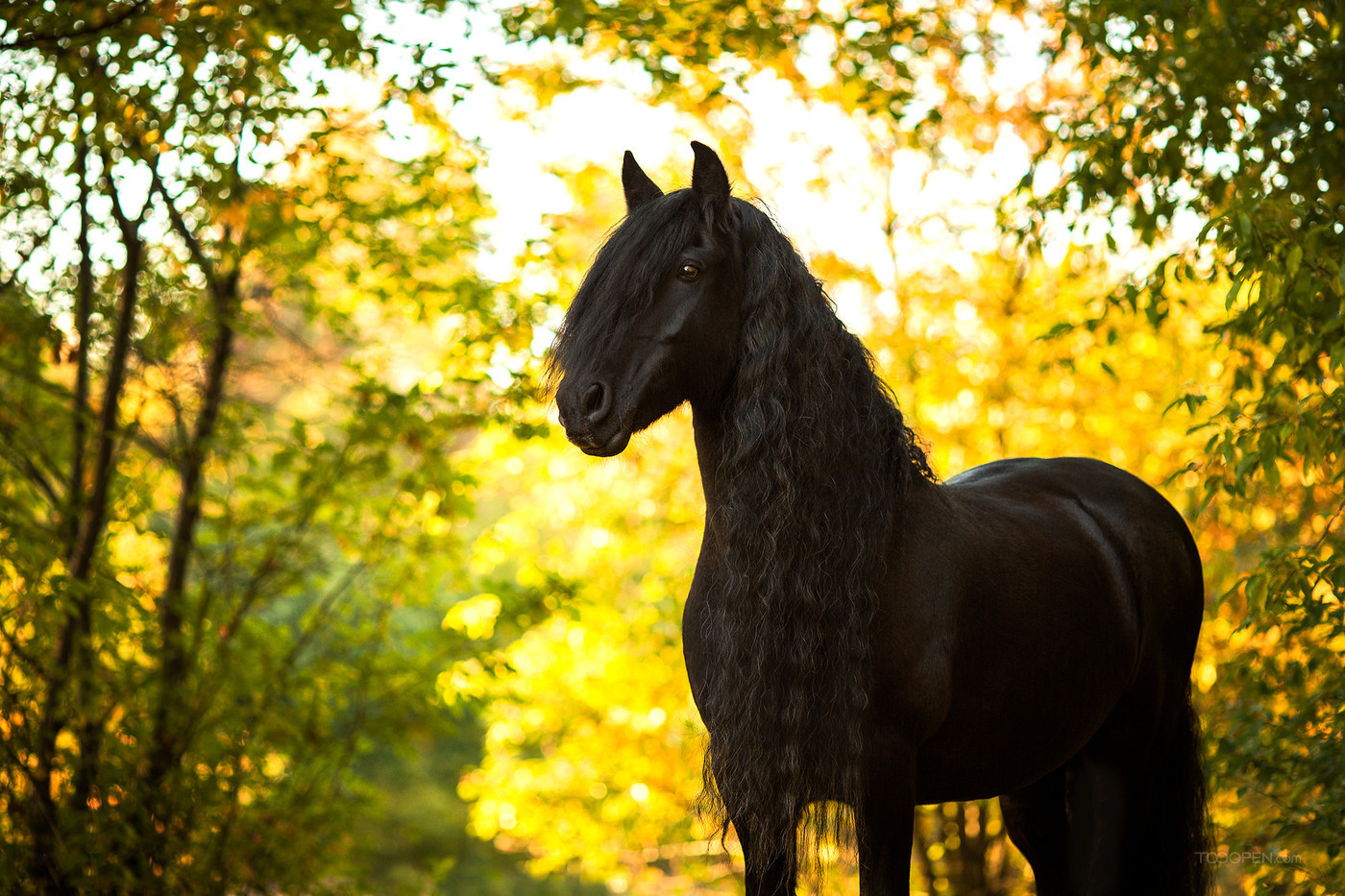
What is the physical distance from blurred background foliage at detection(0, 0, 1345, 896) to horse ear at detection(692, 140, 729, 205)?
1.77ft

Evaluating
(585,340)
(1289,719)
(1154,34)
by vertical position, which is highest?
(1154,34)

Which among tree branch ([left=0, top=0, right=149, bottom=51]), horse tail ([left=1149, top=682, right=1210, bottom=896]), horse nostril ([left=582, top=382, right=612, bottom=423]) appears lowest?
horse tail ([left=1149, top=682, right=1210, bottom=896])

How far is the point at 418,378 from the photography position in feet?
17.5

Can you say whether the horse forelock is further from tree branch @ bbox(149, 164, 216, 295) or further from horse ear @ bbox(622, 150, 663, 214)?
tree branch @ bbox(149, 164, 216, 295)

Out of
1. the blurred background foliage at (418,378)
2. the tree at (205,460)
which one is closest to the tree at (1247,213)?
the blurred background foliage at (418,378)

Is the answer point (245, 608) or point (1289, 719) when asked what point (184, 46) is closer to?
point (245, 608)

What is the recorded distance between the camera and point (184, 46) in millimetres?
3412

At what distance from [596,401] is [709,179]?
1.66 feet

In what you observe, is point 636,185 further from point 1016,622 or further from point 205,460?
point 205,460

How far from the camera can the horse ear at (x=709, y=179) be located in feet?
6.25

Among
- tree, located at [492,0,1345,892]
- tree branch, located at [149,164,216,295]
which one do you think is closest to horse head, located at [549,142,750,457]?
tree, located at [492,0,1345,892]

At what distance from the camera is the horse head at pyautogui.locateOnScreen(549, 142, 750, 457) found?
5.87 ft

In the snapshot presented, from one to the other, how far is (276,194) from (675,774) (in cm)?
564

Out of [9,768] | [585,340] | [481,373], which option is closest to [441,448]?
[481,373]
